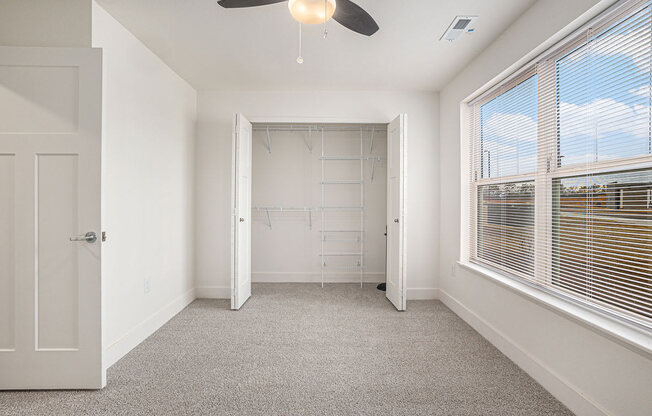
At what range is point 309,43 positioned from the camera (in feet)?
9.51

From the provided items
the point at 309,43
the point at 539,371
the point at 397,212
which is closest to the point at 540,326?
the point at 539,371

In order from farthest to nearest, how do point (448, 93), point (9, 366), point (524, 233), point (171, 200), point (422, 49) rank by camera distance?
point (448, 93), point (171, 200), point (422, 49), point (524, 233), point (9, 366)

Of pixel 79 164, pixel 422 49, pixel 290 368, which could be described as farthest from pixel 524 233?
pixel 79 164

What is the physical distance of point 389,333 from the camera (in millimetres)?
3039

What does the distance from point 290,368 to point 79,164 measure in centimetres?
194

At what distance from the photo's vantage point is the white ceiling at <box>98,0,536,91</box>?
2383mm

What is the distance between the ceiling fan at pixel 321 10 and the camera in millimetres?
1716

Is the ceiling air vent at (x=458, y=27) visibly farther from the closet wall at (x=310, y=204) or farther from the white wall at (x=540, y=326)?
the closet wall at (x=310, y=204)

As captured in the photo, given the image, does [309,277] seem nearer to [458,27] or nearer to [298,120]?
[298,120]

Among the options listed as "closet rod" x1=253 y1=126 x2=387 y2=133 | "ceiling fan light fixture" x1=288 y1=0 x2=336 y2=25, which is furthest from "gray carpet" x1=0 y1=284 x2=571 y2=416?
"closet rod" x1=253 y1=126 x2=387 y2=133

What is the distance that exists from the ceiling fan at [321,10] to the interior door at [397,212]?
1836 mm

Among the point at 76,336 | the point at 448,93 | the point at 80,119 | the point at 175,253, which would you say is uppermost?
the point at 448,93

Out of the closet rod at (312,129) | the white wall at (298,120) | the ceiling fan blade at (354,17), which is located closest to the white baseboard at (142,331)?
the white wall at (298,120)

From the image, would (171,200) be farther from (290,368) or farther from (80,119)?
(290,368)
